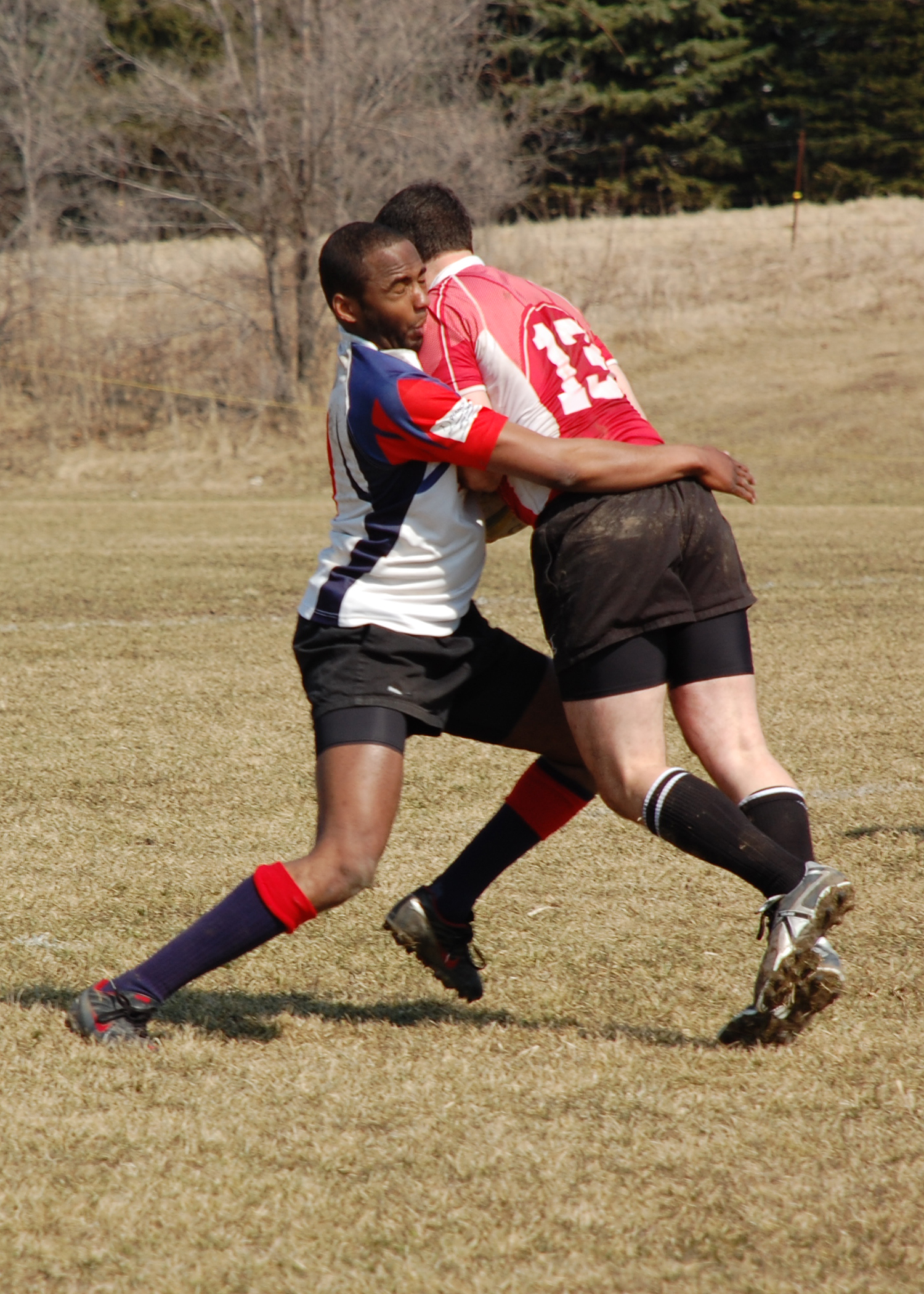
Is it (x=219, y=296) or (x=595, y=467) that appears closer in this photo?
(x=595, y=467)

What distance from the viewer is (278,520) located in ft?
48.9

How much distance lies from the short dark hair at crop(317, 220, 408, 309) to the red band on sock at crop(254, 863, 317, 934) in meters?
1.28

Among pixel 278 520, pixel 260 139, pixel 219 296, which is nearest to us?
pixel 278 520

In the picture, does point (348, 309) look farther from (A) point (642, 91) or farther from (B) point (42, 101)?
(A) point (642, 91)

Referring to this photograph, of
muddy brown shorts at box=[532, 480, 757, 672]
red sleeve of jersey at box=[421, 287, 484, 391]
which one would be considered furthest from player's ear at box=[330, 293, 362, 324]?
muddy brown shorts at box=[532, 480, 757, 672]

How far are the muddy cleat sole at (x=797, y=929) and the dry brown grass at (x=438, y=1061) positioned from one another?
21 cm

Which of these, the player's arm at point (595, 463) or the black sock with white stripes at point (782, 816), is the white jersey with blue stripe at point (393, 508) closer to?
the player's arm at point (595, 463)

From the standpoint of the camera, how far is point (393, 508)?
303cm

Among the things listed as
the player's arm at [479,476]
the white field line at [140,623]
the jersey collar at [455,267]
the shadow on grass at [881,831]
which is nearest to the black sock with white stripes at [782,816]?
the player's arm at [479,476]

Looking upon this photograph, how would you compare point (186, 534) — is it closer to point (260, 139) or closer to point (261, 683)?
point (261, 683)

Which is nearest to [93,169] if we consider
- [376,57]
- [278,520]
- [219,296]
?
[219,296]

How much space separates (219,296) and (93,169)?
10.5ft

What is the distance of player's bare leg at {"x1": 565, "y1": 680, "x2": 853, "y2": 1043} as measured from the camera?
9.02ft

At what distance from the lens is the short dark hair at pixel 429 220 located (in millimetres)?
3205
